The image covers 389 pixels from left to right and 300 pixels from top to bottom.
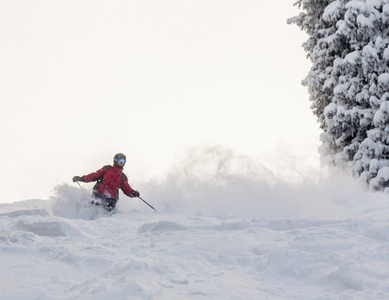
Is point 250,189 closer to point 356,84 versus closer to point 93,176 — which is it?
point 93,176

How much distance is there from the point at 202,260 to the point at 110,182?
7.79 metres

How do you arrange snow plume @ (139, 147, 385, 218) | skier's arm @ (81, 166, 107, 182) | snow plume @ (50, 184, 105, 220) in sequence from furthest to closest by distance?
skier's arm @ (81, 166, 107, 182), snow plume @ (50, 184, 105, 220), snow plume @ (139, 147, 385, 218)

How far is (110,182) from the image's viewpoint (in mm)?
12008

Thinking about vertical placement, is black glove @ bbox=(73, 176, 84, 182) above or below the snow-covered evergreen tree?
below

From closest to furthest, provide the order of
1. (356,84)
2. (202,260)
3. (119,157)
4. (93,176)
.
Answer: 1. (202,260)
2. (119,157)
3. (93,176)
4. (356,84)

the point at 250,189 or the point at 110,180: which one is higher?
the point at 110,180

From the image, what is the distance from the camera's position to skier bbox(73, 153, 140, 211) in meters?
11.7

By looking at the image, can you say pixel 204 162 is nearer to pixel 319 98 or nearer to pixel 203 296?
pixel 319 98

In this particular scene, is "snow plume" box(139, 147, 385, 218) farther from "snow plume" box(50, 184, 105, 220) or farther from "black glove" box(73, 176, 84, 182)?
"black glove" box(73, 176, 84, 182)

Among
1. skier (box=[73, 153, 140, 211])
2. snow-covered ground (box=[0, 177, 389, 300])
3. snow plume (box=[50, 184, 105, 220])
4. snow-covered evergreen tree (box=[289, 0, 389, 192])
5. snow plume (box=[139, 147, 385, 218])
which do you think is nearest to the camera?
snow-covered ground (box=[0, 177, 389, 300])

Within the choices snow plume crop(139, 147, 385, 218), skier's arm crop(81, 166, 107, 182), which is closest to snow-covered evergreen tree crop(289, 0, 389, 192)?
snow plume crop(139, 147, 385, 218)

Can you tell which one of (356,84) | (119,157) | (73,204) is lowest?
(73,204)

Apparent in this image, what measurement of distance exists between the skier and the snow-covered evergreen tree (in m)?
6.54

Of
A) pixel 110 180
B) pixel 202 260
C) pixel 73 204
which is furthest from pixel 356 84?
pixel 202 260
